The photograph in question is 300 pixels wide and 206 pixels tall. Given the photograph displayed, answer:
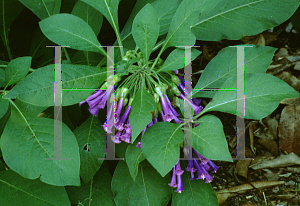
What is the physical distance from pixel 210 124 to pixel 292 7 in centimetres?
59

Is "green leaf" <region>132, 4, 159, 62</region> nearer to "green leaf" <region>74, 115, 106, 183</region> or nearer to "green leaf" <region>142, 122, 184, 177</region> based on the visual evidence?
"green leaf" <region>142, 122, 184, 177</region>

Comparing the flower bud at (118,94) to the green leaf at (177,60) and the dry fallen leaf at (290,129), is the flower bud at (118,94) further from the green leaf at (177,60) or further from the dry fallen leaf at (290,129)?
the dry fallen leaf at (290,129)

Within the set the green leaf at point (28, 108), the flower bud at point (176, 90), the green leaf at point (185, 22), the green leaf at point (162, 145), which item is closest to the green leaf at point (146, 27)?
the green leaf at point (185, 22)

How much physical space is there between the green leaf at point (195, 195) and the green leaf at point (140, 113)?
0.57m

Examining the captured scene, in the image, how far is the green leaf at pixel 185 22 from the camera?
852 millimetres

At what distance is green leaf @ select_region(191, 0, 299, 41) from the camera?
96cm

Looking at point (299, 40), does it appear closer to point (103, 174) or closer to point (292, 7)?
point (292, 7)

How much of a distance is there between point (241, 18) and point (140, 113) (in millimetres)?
620

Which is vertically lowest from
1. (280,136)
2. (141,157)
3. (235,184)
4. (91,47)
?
(235,184)

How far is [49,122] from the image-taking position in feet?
3.21

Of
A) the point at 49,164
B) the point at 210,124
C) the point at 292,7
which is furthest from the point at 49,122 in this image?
the point at 292,7

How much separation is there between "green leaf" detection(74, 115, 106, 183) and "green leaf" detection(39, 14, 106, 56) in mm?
401

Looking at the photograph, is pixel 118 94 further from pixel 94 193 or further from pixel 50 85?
pixel 94 193

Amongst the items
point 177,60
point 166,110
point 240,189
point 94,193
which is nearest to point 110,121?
point 166,110
